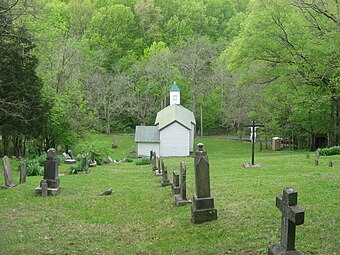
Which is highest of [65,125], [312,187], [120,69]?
[120,69]

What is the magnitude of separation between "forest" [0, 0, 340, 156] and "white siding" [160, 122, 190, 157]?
7.23 meters

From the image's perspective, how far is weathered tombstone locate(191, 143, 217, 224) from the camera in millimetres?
8031

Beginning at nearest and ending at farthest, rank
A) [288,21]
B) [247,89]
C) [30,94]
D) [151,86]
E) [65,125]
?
[30,94]
[288,21]
[65,125]
[247,89]
[151,86]

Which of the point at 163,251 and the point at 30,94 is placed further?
the point at 30,94

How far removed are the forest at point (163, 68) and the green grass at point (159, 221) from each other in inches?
223

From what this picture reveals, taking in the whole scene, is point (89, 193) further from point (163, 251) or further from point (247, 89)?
point (247, 89)

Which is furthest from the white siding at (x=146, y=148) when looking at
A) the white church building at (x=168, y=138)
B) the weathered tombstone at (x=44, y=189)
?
the weathered tombstone at (x=44, y=189)

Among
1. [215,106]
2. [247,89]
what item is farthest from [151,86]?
[247,89]

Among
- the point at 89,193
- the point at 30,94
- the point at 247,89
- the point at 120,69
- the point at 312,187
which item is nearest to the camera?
the point at 312,187

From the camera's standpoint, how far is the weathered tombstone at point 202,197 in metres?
8.03

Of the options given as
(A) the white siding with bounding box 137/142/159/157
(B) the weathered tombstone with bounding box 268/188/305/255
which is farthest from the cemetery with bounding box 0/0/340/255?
(A) the white siding with bounding box 137/142/159/157

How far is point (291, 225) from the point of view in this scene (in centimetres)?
468

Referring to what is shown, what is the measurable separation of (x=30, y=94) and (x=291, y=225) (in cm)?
2182

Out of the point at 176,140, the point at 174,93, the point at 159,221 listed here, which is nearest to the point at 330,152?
the point at 159,221
